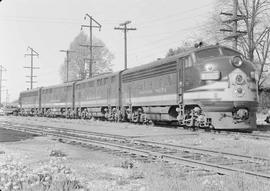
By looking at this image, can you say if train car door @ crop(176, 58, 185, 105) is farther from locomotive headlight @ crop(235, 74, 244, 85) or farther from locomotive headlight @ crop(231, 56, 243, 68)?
locomotive headlight @ crop(235, 74, 244, 85)

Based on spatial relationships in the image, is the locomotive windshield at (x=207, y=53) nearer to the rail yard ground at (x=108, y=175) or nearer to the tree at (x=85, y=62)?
the rail yard ground at (x=108, y=175)

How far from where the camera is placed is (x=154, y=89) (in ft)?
63.8

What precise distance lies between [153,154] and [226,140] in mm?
4409

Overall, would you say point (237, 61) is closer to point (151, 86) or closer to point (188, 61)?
point (188, 61)

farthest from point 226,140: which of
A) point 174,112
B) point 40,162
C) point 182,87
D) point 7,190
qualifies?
point 7,190

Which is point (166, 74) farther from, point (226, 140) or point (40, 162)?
point (40, 162)

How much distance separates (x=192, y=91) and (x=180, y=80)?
1.06 metres

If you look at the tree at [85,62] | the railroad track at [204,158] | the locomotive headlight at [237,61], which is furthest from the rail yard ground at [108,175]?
the tree at [85,62]

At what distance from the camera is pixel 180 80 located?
17.0 meters

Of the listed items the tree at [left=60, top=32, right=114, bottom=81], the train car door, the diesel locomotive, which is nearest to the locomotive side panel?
the diesel locomotive

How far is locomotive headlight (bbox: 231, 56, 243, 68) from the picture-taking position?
50.4ft

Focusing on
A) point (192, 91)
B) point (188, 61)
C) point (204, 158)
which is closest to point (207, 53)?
point (188, 61)

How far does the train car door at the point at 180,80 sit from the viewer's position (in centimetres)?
1684

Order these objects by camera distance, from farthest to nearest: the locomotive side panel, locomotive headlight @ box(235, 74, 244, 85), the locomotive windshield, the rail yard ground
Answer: the locomotive side panel → the locomotive windshield → locomotive headlight @ box(235, 74, 244, 85) → the rail yard ground
